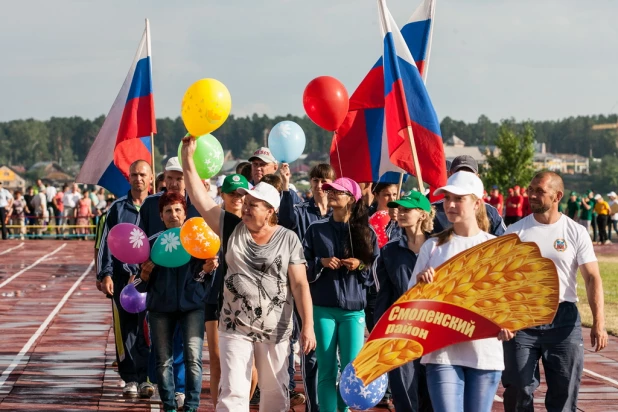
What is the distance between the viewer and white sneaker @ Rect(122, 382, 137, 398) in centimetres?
907

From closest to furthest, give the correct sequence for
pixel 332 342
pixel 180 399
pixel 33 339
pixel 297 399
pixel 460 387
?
pixel 460 387
pixel 332 342
pixel 180 399
pixel 297 399
pixel 33 339

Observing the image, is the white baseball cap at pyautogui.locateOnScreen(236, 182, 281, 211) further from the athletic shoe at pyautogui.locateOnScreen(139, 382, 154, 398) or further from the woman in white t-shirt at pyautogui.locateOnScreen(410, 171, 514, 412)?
the athletic shoe at pyautogui.locateOnScreen(139, 382, 154, 398)

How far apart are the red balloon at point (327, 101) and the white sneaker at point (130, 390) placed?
286 cm

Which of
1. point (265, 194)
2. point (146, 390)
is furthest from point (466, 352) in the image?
point (146, 390)

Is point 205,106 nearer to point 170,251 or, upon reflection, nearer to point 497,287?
point 170,251

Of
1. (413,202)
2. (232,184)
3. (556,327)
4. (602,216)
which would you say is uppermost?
(232,184)

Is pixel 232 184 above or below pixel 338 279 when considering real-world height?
above

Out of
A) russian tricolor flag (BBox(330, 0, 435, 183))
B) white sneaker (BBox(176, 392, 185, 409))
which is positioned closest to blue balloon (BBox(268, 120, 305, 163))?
russian tricolor flag (BBox(330, 0, 435, 183))

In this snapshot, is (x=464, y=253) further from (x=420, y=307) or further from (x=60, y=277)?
(x=60, y=277)

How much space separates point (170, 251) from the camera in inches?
311

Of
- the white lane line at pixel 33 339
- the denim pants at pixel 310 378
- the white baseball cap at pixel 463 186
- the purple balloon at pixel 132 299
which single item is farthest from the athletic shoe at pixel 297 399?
the white baseball cap at pixel 463 186

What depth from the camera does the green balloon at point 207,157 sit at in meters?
8.64

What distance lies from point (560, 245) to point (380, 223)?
2.12 meters

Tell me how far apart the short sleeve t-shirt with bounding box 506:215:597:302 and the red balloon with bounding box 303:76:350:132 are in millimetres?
3446
